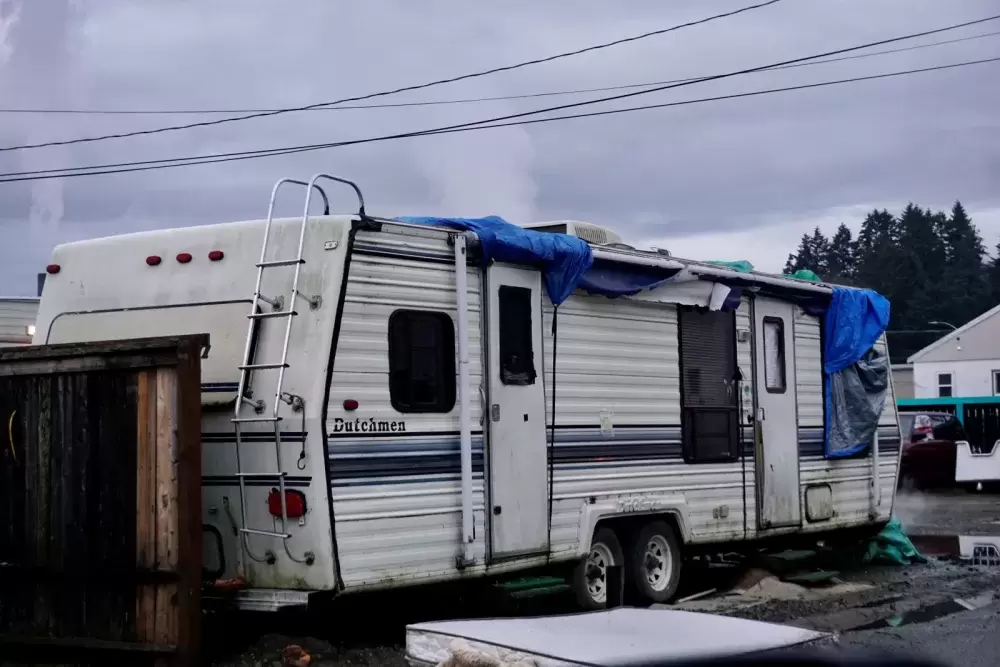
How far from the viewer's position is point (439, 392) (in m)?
8.77

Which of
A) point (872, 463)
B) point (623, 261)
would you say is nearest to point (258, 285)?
point (623, 261)

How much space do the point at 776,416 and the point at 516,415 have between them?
4036 mm

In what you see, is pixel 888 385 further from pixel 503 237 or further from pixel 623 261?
pixel 503 237

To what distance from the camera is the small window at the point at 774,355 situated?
40.8 feet

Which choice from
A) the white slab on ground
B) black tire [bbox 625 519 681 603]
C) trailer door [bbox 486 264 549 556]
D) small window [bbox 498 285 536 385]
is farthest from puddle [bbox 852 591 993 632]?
the white slab on ground

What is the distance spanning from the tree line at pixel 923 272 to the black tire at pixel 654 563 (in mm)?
73821

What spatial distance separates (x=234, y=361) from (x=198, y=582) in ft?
5.00

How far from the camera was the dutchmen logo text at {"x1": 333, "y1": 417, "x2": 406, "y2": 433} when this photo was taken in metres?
7.98

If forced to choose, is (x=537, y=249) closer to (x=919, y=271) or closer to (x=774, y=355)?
(x=774, y=355)

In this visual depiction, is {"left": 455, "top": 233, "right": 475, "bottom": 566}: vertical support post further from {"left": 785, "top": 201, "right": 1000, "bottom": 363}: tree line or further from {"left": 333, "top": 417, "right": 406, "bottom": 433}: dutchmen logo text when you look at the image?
{"left": 785, "top": 201, "right": 1000, "bottom": 363}: tree line

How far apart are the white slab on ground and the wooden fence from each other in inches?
62.1

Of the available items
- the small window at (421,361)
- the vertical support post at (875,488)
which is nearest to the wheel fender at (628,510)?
the small window at (421,361)

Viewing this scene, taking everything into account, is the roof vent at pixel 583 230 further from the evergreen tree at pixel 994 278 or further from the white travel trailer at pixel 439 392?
the evergreen tree at pixel 994 278

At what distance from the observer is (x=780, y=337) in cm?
1265
